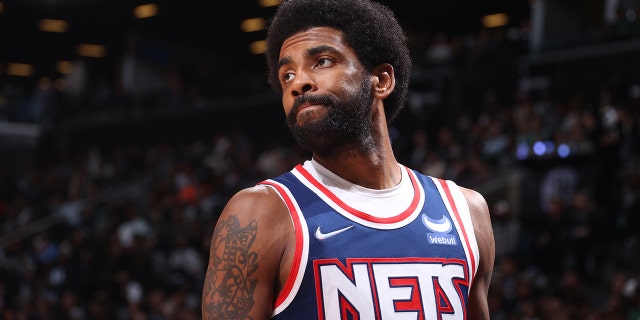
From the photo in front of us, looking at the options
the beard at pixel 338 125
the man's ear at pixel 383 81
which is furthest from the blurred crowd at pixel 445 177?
the beard at pixel 338 125

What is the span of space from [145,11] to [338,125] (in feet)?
74.9

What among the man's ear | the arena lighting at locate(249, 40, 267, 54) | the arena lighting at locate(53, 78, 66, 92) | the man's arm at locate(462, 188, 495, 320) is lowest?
the arena lighting at locate(53, 78, 66, 92)

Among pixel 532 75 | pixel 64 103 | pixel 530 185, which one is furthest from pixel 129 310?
pixel 64 103

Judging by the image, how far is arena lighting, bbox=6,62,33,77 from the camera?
31766mm

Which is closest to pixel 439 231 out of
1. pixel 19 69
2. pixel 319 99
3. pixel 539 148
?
pixel 319 99

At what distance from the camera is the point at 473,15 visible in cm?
2500

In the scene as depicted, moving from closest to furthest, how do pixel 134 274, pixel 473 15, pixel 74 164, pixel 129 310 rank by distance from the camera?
1. pixel 129 310
2. pixel 134 274
3. pixel 74 164
4. pixel 473 15

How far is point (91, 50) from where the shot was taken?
28.6 metres

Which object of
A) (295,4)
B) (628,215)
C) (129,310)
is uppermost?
(295,4)

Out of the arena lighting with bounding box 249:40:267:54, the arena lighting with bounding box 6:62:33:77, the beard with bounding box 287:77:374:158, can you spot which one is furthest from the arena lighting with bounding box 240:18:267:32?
the beard with bounding box 287:77:374:158

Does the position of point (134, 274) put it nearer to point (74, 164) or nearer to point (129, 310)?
point (129, 310)

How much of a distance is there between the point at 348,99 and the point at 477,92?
14.4 m

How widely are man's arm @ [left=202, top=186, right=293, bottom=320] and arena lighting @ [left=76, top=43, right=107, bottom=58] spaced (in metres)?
26.5

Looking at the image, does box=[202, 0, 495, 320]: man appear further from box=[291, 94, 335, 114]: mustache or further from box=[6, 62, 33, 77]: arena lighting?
box=[6, 62, 33, 77]: arena lighting
